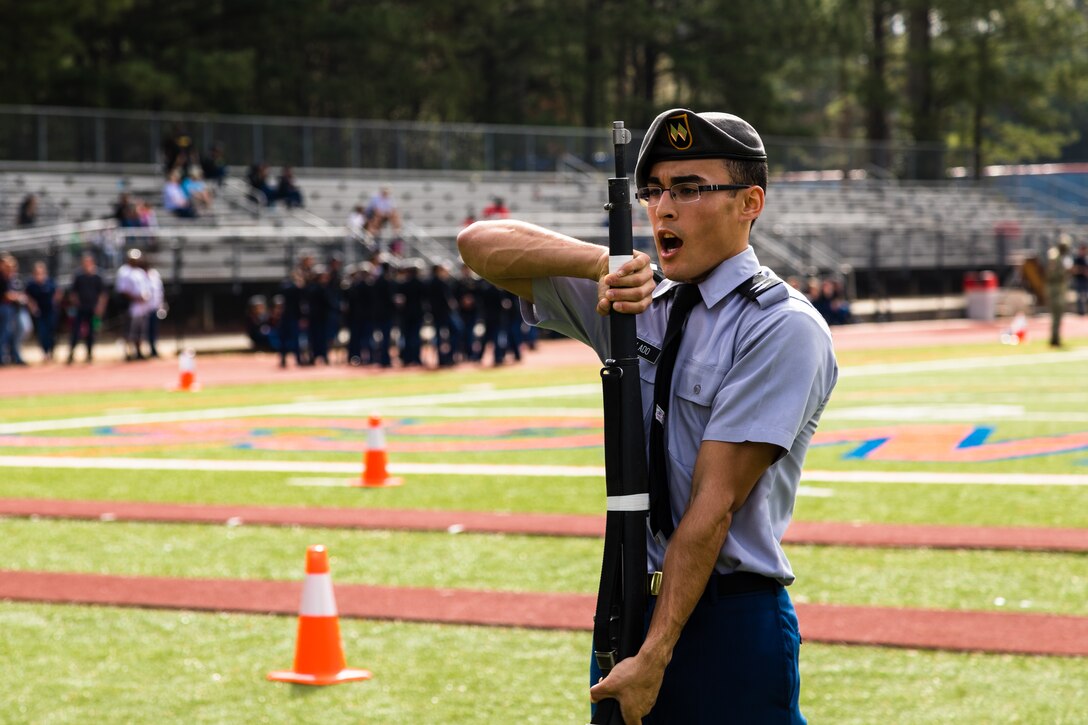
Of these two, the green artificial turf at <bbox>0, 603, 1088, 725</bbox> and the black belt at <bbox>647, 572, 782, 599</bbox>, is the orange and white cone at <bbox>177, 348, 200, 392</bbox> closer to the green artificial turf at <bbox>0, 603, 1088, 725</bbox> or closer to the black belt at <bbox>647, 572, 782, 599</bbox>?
the green artificial turf at <bbox>0, 603, 1088, 725</bbox>

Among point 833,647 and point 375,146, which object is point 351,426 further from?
point 375,146

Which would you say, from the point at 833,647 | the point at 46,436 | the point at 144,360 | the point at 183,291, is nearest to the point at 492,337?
the point at 144,360

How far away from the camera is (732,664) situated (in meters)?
3.19

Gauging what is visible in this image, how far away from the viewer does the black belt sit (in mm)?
3188

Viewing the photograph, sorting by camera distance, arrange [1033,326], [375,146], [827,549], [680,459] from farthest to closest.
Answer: [375,146], [1033,326], [827,549], [680,459]

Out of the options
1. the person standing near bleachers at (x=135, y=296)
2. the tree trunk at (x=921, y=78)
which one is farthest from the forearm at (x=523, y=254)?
the tree trunk at (x=921, y=78)

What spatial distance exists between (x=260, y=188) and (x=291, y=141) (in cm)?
417

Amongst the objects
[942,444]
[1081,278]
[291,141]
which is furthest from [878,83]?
[942,444]

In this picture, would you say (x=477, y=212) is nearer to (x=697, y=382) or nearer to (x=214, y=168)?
(x=214, y=168)

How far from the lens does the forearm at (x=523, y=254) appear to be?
3.28m

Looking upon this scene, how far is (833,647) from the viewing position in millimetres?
6785

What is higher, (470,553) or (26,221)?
(26,221)

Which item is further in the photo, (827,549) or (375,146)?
(375,146)

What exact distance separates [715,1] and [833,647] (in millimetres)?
51793
